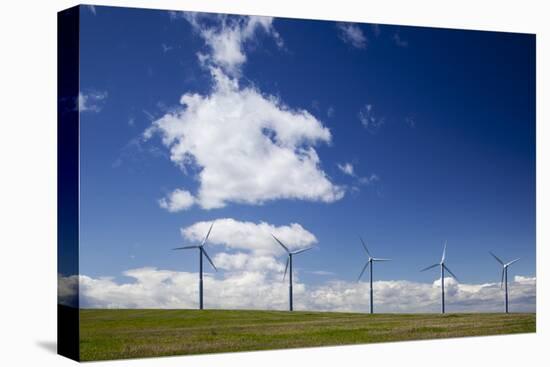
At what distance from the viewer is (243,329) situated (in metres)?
28.3

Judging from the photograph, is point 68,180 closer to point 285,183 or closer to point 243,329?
point 285,183

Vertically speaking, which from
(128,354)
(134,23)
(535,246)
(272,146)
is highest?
(134,23)

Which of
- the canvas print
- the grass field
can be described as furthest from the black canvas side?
the grass field

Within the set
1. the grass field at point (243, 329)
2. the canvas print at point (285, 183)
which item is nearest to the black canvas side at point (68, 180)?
the canvas print at point (285, 183)

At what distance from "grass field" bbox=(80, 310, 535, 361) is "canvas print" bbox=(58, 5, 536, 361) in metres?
0.04

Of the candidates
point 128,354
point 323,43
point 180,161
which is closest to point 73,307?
point 128,354

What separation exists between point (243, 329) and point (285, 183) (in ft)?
12.3

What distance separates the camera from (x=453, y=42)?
3167 cm

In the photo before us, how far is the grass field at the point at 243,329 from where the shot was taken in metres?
26.5

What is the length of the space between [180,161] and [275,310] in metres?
4.54

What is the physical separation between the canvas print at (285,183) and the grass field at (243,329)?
39mm

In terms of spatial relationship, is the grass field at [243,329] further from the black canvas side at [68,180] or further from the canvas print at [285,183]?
the black canvas side at [68,180]

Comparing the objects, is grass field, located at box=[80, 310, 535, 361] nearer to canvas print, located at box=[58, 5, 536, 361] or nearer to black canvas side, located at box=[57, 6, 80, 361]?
canvas print, located at box=[58, 5, 536, 361]

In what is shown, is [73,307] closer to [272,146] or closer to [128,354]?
[128,354]
